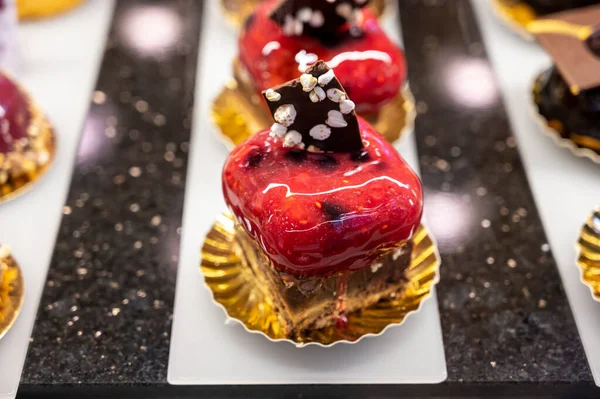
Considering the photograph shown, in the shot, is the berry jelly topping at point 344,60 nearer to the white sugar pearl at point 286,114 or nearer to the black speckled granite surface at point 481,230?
the black speckled granite surface at point 481,230

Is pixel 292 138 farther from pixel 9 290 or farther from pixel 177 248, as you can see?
pixel 9 290

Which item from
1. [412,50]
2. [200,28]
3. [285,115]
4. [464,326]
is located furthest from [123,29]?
[464,326]

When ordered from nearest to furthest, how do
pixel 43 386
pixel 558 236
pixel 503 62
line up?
pixel 43 386
pixel 558 236
pixel 503 62

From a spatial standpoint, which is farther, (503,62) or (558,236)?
(503,62)

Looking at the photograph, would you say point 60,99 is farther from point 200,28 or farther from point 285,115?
point 285,115

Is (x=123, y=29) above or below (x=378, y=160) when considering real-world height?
below

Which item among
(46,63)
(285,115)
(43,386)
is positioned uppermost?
(285,115)

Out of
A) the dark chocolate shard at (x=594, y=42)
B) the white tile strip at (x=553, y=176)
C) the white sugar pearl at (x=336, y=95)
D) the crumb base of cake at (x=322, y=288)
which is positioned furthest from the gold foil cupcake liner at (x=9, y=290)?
the dark chocolate shard at (x=594, y=42)
